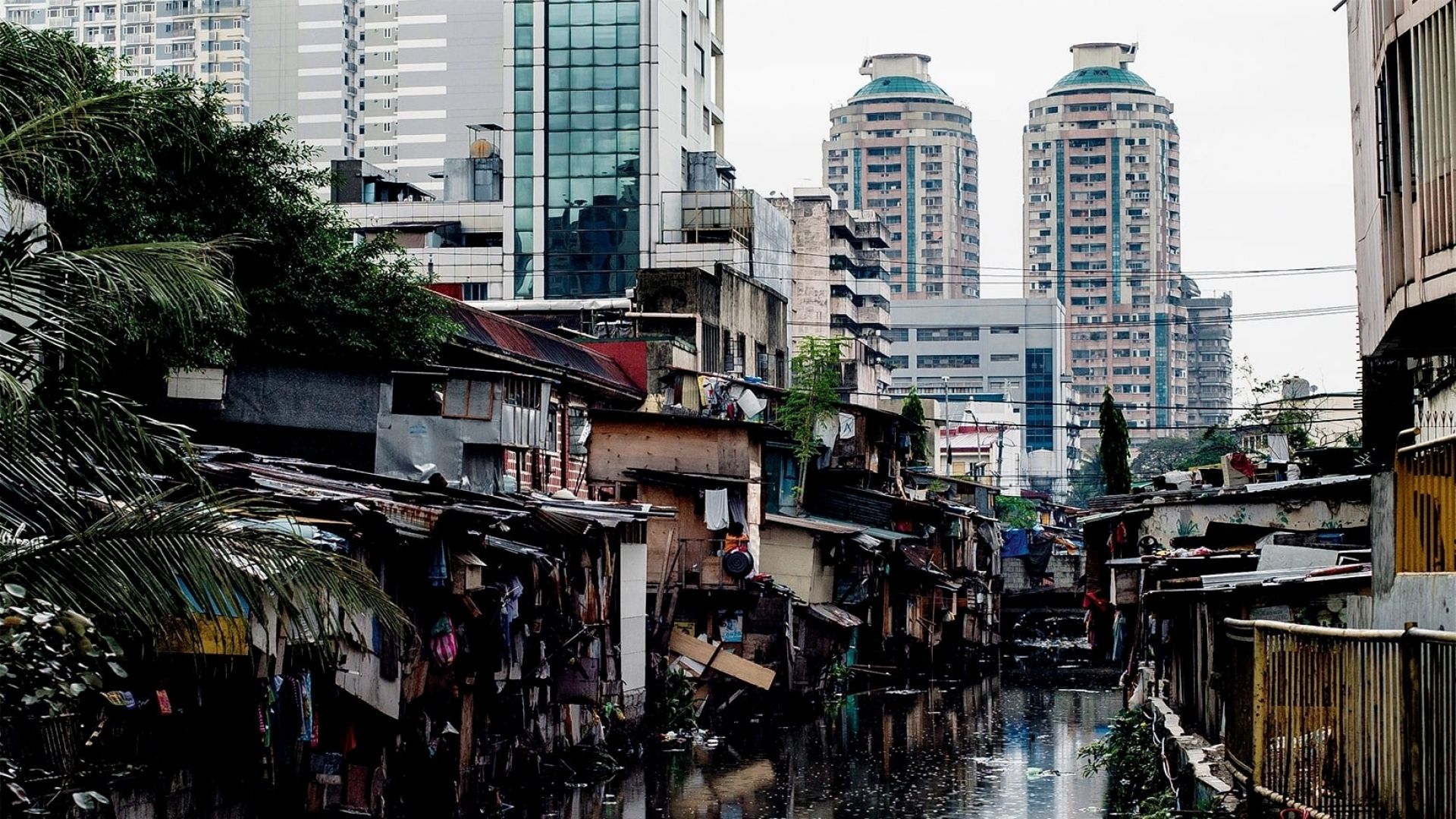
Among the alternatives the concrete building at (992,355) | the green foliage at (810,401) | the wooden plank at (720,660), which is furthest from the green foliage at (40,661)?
the concrete building at (992,355)

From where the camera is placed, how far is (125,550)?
32.3 ft

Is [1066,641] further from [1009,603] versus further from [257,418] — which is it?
[257,418]

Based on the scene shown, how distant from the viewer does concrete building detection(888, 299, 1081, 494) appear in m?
156

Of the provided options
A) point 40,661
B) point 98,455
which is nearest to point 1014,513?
point 98,455

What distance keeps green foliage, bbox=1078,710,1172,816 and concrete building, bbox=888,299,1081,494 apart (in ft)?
408

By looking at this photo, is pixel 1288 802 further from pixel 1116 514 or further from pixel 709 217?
pixel 709 217

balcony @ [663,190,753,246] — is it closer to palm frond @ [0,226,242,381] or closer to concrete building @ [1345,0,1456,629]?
concrete building @ [1345,0,1456,629]

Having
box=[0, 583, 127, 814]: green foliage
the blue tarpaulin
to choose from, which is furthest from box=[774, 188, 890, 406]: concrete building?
box=[0, 583, 127, 814]: green foliage

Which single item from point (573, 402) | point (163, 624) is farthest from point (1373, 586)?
point (573, 402)

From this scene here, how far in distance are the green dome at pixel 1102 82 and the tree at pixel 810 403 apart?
15528cm

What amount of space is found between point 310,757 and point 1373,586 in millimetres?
10212

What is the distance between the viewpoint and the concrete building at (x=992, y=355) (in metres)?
156

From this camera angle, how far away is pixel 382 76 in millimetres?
132000

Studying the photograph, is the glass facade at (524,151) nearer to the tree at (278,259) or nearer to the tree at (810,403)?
the tree at (810,403)
